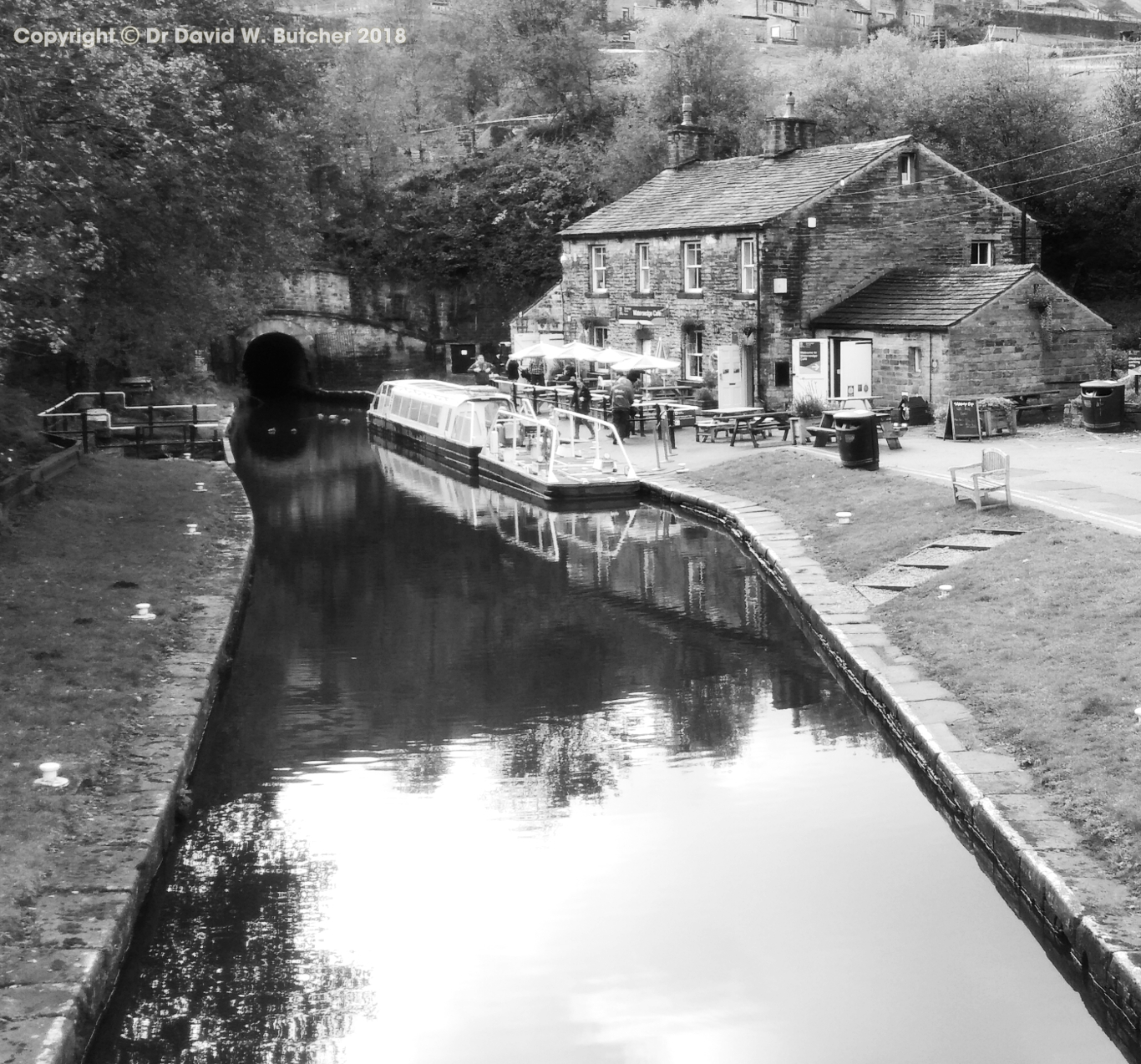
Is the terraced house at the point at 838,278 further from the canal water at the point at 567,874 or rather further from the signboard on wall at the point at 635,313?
the canal water at the point at 567,874

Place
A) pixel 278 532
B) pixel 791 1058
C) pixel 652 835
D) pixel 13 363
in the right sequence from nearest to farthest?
pixel 791 1058
pixel 652 835
pixel 278 532
pixel 13 363

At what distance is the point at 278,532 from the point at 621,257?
1620 centimetres

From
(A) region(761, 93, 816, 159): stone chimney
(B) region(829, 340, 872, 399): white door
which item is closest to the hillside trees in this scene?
(B) region(829, 340, 872, 399): white door

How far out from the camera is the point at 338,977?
7566mm

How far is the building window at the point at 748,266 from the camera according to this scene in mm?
30938

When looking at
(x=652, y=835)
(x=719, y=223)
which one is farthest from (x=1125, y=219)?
(x=652, y=835)

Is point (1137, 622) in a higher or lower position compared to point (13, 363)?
lower

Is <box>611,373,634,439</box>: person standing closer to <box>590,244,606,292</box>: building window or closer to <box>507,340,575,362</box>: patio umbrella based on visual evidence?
<box>507,340,575,362</box>: patio umbrella

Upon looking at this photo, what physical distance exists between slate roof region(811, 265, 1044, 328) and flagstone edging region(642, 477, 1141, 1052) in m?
14.3

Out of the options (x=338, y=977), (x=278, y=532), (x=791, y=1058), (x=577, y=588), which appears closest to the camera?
(x=791, y=1058)

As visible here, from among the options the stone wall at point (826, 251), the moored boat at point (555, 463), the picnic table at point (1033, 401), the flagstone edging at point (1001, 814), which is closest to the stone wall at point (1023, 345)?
the picnic table at point (1033, 401)

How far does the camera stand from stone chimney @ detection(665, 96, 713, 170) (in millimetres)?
36656

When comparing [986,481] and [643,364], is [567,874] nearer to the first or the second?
[986,481]

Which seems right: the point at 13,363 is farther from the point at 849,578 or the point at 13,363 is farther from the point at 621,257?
the point at 849,578
